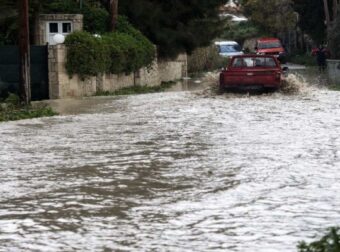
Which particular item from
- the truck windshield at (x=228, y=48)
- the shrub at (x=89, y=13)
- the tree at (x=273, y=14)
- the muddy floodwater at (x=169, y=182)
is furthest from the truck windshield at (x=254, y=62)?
the tree at (x=273, y=14)

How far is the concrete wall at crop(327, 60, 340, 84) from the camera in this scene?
34.3 meters

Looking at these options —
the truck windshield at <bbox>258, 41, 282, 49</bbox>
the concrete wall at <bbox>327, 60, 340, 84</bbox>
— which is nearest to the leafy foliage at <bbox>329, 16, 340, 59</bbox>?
the concrete wall at <bbox>327, 60, 340, 84</bbox>

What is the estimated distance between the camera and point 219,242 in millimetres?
7707

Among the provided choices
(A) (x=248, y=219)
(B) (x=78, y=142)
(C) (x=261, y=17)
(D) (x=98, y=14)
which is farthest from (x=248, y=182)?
(C) (x=261, y=17)

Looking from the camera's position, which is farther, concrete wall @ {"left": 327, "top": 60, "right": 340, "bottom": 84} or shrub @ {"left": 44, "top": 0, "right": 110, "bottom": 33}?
concrete wall @ {"left": 327, "top": 60, "right": 340, "bottom": 84}

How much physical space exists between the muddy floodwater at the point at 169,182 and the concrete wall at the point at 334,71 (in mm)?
14363

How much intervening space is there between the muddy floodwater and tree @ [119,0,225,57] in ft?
57.3

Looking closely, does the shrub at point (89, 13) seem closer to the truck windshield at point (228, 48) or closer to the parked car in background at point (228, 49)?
the parked car in background at point (228, 49)

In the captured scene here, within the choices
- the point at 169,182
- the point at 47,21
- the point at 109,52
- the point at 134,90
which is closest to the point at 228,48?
the point at 134,90

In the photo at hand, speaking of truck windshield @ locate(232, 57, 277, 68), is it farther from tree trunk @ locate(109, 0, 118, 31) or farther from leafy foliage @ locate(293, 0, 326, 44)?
leafy foliage @ locate(293, 0, 326, 44)

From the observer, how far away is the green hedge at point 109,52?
27.4m

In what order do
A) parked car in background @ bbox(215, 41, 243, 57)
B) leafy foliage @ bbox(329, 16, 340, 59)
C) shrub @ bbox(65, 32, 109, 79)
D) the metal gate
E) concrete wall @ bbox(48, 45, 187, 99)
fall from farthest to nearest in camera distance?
1. parked car in background @ bbox(215, 41, 243, 57)
2. leafy foliage @ bbox(329, 16, 340, 59)
3. shrub @ bbox(65, 32, 109, 79)
4. concrete wall @ bbox(48, 45, 187, 99)
5. the metal gate

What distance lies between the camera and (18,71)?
86.9 feet

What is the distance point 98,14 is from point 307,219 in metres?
26.6
